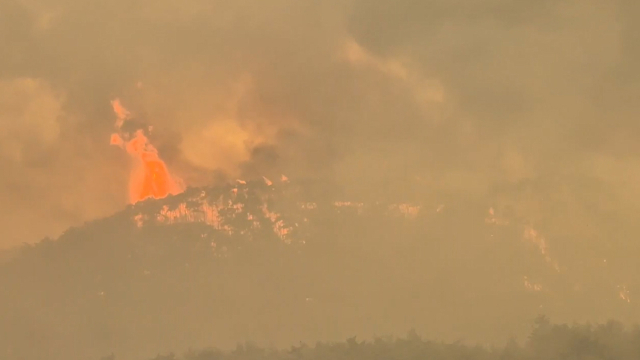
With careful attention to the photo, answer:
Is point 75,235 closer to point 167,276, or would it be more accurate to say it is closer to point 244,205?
point 167,276

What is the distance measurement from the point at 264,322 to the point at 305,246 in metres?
1.29

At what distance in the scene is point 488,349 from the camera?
7.11 metres

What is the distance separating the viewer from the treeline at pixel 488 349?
6.76 m

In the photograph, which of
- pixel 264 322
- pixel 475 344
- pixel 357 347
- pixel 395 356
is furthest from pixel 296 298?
pixel 475 344

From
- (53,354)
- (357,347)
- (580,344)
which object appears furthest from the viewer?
(53,354)

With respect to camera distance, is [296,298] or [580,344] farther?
[296,298]

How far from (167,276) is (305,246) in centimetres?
220

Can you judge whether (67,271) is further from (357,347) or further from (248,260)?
(357,347)

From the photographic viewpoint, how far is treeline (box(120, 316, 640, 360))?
6762 millimetres

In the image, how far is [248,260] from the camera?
8328mm

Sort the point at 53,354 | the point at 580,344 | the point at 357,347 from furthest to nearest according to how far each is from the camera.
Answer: the point at 53,354 < the point at 357,347 < the point at 580,344

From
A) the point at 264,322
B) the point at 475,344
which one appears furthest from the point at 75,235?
the point at 475,344

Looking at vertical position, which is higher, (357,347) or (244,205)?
(244,205)

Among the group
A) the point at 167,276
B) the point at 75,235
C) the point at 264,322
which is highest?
the point at 75,235
